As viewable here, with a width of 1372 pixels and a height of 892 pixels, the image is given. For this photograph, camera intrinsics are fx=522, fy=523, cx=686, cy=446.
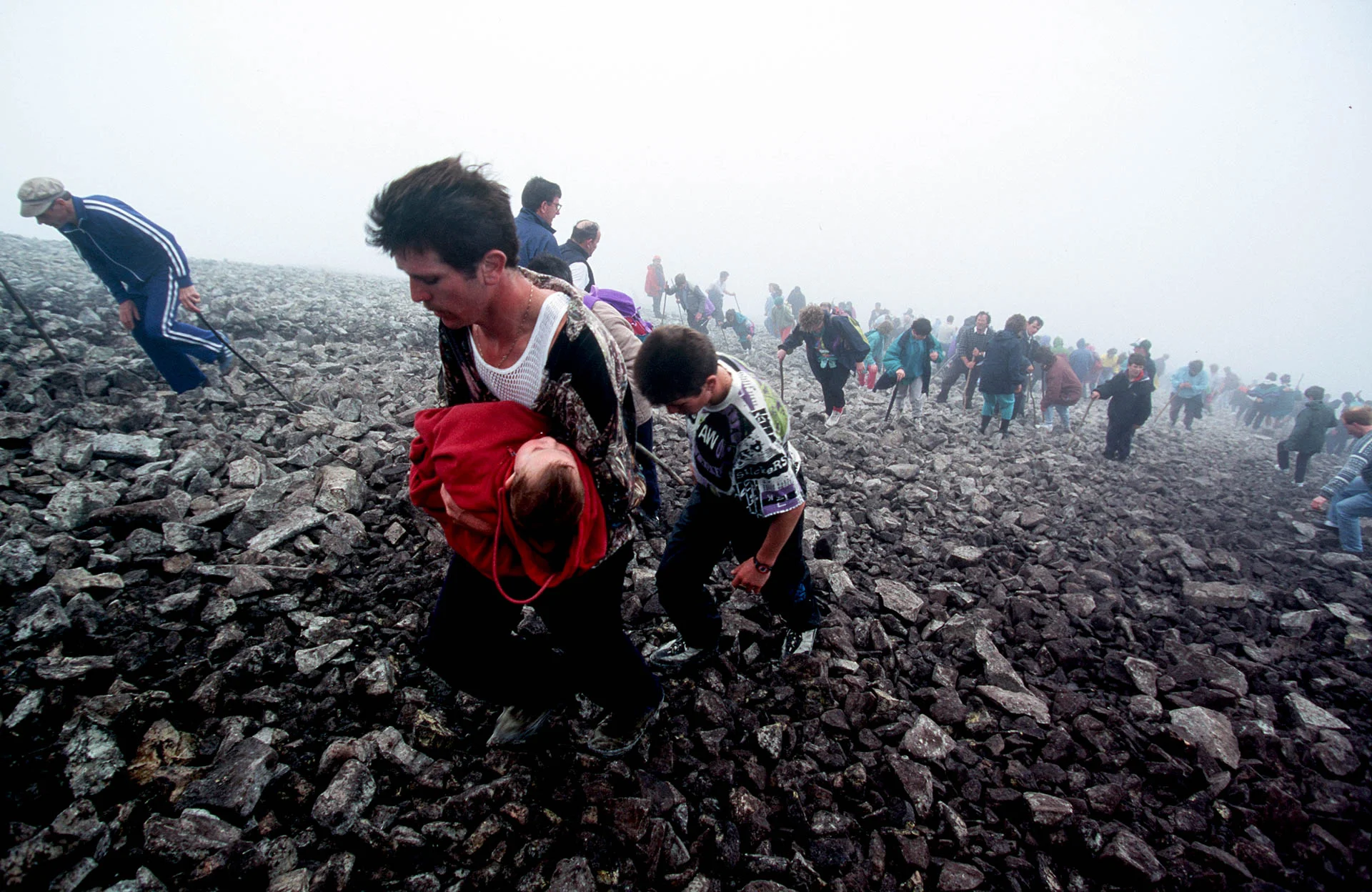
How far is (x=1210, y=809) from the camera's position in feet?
8.75

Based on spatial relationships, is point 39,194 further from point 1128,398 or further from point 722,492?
point 1128,398

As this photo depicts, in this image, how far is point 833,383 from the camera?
875 centimetres

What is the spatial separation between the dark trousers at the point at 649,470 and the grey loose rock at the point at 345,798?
2.39 m

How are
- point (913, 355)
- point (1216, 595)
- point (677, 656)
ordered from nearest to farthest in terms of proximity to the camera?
point (677, 656) < point (1216, 595) < point (913, 355)

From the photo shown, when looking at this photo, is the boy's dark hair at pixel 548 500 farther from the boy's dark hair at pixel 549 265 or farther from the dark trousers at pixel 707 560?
the boy's dark hair at pixel 549 265

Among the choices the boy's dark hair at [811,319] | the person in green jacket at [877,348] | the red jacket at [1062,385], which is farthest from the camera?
the person in green jacket at [877,348]

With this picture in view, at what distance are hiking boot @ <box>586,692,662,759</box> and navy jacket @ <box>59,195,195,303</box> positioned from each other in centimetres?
612

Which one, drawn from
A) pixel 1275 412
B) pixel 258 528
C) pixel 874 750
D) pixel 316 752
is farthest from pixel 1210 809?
pixel 1275 412

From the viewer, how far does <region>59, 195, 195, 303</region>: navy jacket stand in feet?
16.3

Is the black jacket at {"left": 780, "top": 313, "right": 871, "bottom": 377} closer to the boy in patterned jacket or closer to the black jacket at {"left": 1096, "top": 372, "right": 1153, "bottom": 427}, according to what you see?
the black jacket at {"left": 1096, "top": 372, "right": 1153, "bottom": 427}

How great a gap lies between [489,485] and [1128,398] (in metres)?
12.5

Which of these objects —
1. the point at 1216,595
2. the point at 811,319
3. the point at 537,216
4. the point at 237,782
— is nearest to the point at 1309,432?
the point at 1216,595

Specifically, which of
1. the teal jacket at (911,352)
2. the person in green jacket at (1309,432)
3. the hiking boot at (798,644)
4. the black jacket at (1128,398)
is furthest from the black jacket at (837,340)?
the person in green jacket at (1309,432)

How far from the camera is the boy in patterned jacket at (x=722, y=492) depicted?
2244mm
